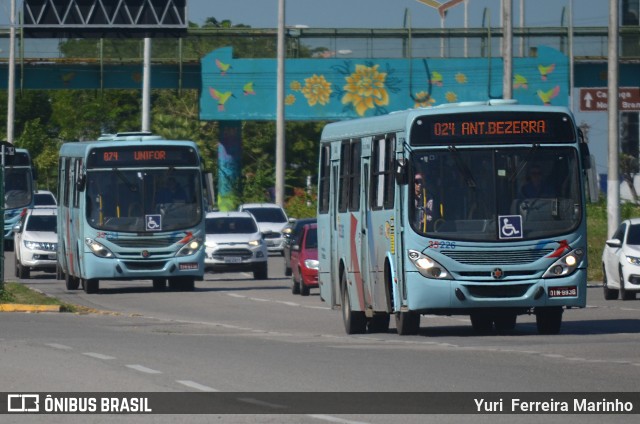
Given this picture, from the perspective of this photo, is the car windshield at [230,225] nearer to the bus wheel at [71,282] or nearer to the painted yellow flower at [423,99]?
the bus wheel at [71,282]

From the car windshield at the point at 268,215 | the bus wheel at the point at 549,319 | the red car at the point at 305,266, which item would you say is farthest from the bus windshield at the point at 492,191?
the car windshield at the point at 268,215

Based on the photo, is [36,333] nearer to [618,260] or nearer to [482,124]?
[482,124]

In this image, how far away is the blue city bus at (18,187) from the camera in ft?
190

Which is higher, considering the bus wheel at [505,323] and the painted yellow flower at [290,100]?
the painted yellow flower at [290,100]

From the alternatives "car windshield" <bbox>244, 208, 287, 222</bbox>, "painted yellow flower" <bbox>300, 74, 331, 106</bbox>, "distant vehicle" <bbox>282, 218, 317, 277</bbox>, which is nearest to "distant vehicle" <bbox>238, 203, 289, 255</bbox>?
"car windshield" <bbox>244, 208, 287, 222</bbox>

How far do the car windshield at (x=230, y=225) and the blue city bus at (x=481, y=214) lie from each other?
2200 cm

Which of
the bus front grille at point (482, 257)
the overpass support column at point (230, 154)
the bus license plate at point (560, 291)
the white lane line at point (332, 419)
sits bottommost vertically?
the white lane line at point (332, 419)

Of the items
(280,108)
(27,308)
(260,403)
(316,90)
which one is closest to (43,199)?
(280,108)

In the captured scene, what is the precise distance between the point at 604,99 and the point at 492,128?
16.4 meters

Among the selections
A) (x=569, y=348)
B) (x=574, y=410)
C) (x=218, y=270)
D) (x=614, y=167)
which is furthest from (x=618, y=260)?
(x=574, y=410)

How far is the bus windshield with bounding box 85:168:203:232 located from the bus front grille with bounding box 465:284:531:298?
14.8 m

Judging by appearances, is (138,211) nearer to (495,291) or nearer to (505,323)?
(505,323)

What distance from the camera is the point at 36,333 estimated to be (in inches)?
874

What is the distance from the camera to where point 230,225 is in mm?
44125
